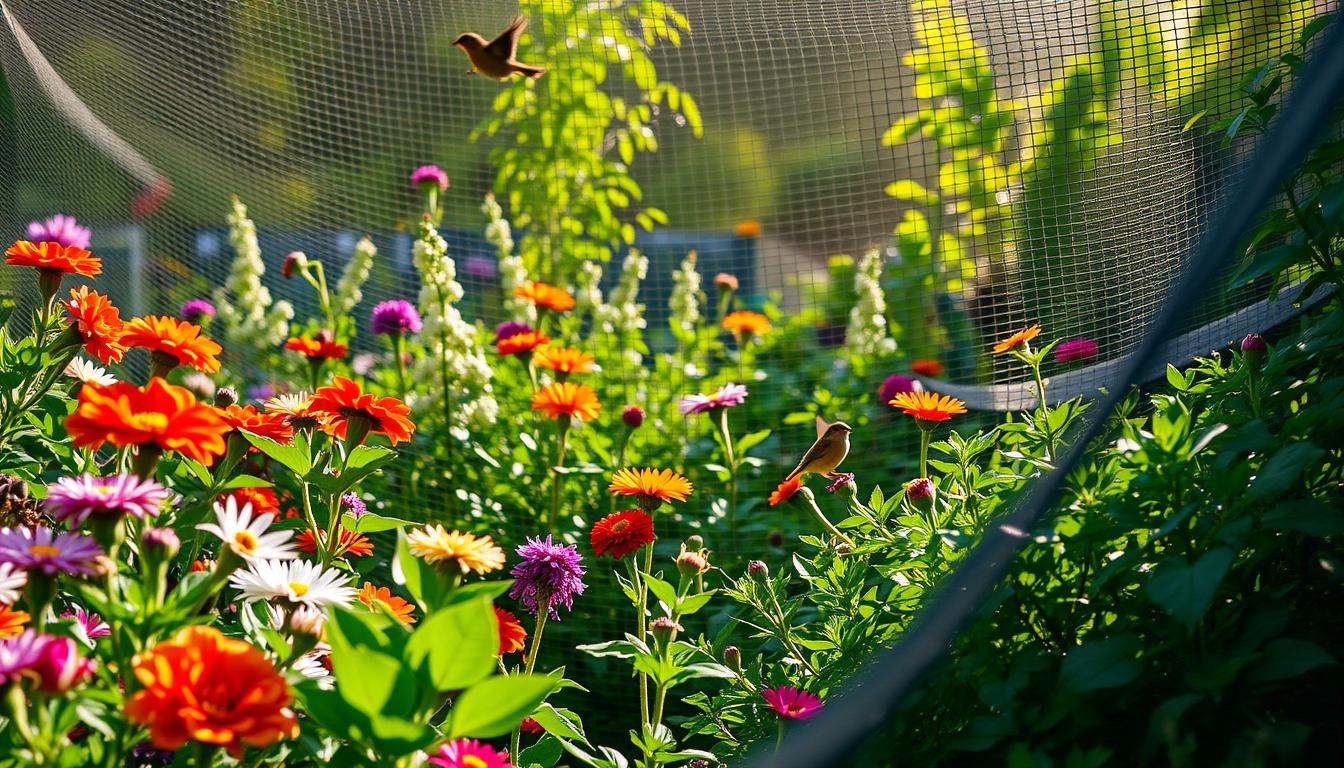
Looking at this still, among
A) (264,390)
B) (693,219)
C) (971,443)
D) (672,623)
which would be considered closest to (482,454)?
(264,390)

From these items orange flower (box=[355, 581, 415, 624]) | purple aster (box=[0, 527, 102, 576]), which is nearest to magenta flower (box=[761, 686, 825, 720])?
orange flower (box=[355, 581, 415, 624])

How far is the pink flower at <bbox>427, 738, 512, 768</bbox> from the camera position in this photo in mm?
696

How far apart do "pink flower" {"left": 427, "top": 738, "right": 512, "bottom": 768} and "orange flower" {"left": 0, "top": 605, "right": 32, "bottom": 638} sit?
0.94 feet

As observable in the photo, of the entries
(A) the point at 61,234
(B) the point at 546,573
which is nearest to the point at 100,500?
(B) the point at 546,573

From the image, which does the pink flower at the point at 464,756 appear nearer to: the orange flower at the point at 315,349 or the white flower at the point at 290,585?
the white flower at the point at 290,585

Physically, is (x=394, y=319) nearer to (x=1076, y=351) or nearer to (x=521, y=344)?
(x=521, y=344)

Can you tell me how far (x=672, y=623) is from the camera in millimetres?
986

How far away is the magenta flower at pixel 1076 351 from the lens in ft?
4.46

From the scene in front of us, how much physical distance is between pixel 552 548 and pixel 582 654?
Result: 674 millimetres

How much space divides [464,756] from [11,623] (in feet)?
1.02

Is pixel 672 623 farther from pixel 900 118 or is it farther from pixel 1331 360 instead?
pixel 900 118

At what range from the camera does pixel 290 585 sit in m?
0.76

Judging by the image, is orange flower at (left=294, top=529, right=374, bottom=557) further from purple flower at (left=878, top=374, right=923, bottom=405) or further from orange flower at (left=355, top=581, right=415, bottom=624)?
purple flower at (left=878, top=374, right=923, bottom=405)

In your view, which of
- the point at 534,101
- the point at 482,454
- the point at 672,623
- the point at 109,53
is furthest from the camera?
the point at 534,101
